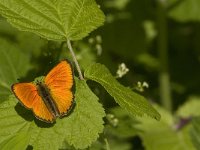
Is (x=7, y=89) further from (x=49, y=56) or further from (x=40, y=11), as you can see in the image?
(x=40, y=11)

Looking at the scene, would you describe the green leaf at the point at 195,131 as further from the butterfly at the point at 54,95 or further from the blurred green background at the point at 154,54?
the butterfly at the point at 54,95

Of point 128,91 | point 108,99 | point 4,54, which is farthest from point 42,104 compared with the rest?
point 108,99

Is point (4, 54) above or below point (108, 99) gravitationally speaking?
above

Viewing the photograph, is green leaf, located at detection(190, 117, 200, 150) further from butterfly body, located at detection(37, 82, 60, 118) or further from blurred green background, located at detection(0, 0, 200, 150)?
butterfly body, located at detection(37, 82, 60, 118)

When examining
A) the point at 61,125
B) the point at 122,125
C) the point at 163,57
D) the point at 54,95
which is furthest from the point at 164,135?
the point at 54,95

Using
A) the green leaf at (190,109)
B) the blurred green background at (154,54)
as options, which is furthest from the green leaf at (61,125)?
the green leaf at (190,109)

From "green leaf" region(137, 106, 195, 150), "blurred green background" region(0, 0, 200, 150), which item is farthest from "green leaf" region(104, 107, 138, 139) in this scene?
"green leaf" region(137, 106, 195, 150)
